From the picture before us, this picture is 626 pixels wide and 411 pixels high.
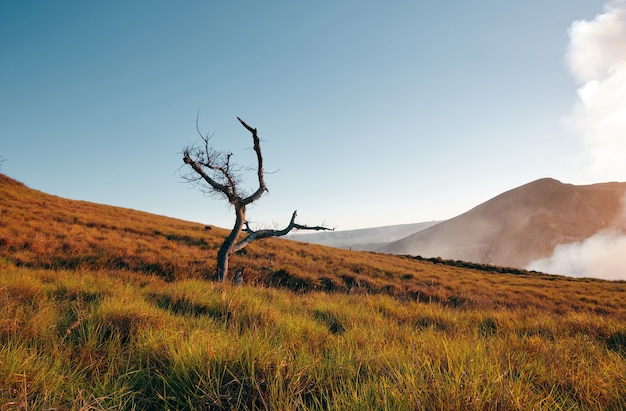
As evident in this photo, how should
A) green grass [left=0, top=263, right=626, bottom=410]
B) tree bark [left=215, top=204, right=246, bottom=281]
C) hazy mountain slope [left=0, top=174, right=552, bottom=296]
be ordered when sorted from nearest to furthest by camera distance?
1. green grass [left=0, top=263, right=626, bottom=410]
2. tree bark [left=215, top=204, right=246, bottom=281]
3. hazy mountain slope [left=0, top=174, right=552, bottom=296]

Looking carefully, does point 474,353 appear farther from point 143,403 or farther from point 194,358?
point 143,403

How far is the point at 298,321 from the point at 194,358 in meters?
2.14

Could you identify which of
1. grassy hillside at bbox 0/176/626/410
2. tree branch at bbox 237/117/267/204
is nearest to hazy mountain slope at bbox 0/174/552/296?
tree branch at bbox 237/117/267/204

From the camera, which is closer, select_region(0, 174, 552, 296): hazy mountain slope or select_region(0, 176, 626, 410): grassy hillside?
select_region(0, 176, 626, 410): grassy hillside

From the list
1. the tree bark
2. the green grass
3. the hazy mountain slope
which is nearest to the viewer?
the green grass

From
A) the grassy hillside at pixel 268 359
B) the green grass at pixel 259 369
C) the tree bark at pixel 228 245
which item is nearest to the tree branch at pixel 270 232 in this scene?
the tree bark at pixel 228 245

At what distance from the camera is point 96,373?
8.51 ft

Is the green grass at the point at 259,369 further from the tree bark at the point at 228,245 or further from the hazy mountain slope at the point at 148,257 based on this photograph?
the hazy mountain slope at the point at 148,257

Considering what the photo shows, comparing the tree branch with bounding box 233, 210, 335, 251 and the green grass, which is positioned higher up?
the tree branch with bounding box 233, 210, 335, 251

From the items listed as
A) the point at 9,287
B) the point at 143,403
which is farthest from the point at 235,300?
the point at 9,287

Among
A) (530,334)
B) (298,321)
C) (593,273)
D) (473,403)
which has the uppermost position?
(473,403)

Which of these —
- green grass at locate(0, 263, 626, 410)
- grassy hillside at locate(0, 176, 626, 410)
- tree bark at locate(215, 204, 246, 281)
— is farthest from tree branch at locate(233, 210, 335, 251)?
green grass at locate(0, 263, 626, 410)

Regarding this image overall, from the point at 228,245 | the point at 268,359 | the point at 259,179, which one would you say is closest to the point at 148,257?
the point at 228,245

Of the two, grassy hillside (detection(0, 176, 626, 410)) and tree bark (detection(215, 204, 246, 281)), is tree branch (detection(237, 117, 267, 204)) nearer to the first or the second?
tree bark (detection(215, 204, 246, 281))
